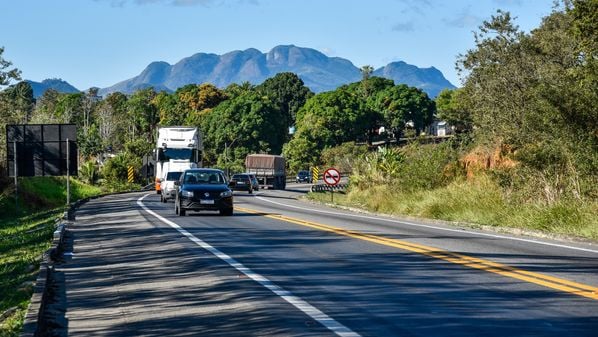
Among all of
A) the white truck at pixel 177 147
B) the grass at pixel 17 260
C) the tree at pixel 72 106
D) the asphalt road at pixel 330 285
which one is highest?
the tree at pixel 72 106

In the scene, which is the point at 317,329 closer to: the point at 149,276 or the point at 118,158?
the point at 149,276

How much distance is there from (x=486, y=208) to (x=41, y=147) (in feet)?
87.6

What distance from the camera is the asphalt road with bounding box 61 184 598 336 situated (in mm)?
9312

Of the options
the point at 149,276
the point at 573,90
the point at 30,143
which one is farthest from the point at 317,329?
the point at 30,143

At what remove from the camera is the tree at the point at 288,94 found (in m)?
140

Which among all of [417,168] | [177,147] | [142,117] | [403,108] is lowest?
[417,168]

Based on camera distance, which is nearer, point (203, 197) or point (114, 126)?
point (203, 197)

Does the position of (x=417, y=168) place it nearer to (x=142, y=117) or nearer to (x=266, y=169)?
(x=266, y=169)

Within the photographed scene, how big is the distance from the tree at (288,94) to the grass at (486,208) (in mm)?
99842

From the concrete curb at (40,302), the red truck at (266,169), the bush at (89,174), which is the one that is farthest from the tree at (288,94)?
the concrete curb at (40,302)

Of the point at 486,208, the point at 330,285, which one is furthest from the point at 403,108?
the point at 330,285

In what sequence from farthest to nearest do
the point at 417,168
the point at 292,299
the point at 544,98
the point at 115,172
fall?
Result: the point at 115,172
the point at 417,168
the point at 544,98
the point at 292,299

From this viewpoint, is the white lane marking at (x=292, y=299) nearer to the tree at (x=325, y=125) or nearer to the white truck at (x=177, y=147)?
the white truck at (x=177, y=147)

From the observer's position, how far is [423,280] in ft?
41.1
